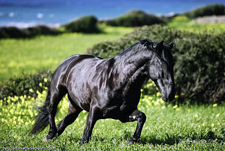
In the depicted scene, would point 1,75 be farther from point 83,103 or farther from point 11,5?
point 11,5

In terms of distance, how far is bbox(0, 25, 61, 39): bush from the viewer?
25.3 m

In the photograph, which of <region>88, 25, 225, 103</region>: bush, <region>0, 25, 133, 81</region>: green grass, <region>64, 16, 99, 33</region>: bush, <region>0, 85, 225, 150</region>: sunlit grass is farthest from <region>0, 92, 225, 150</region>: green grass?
<region>64, 16, 99, 33</region>: bush

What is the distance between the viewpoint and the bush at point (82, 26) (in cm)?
3048

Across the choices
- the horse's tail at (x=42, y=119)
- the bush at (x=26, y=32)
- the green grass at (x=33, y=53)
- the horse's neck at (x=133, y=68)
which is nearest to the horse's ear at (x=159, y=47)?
the horse's neck at (x=133, y=68)

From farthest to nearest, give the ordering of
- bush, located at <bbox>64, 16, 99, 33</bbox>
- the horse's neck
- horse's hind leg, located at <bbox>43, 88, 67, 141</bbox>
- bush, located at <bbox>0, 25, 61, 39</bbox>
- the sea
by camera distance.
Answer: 1. the sea
2. bush, located at <bbox>64, 16, 99, 33</bbox>
3. bush, located at <bbox>0, 25, 61, 39</bbox>
4. horse's hind leg, located at <bbox>43, 88, 67, 141</bbox>
5. the horse's neck

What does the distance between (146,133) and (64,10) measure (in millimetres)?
74587

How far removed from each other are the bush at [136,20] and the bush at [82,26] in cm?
421

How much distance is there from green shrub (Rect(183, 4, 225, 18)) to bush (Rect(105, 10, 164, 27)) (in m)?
5.36

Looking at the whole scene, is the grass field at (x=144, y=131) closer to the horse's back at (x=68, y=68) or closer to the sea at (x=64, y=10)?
the horse's back at (x=68, y=68)

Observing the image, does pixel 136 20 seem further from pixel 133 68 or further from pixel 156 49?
pixel 156 49

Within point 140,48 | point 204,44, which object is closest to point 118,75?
point 140,48

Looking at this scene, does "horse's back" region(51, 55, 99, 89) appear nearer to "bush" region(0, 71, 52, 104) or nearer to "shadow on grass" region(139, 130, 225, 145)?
"shadow on grass" region(139, 130, 225, 145)

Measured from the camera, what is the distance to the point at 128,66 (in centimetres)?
379

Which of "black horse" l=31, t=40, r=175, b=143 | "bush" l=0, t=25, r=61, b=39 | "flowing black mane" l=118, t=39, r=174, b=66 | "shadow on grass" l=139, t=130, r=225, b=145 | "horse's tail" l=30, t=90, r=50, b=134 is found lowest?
"shadow on grass" l=139, t=130, r=225, b=145
